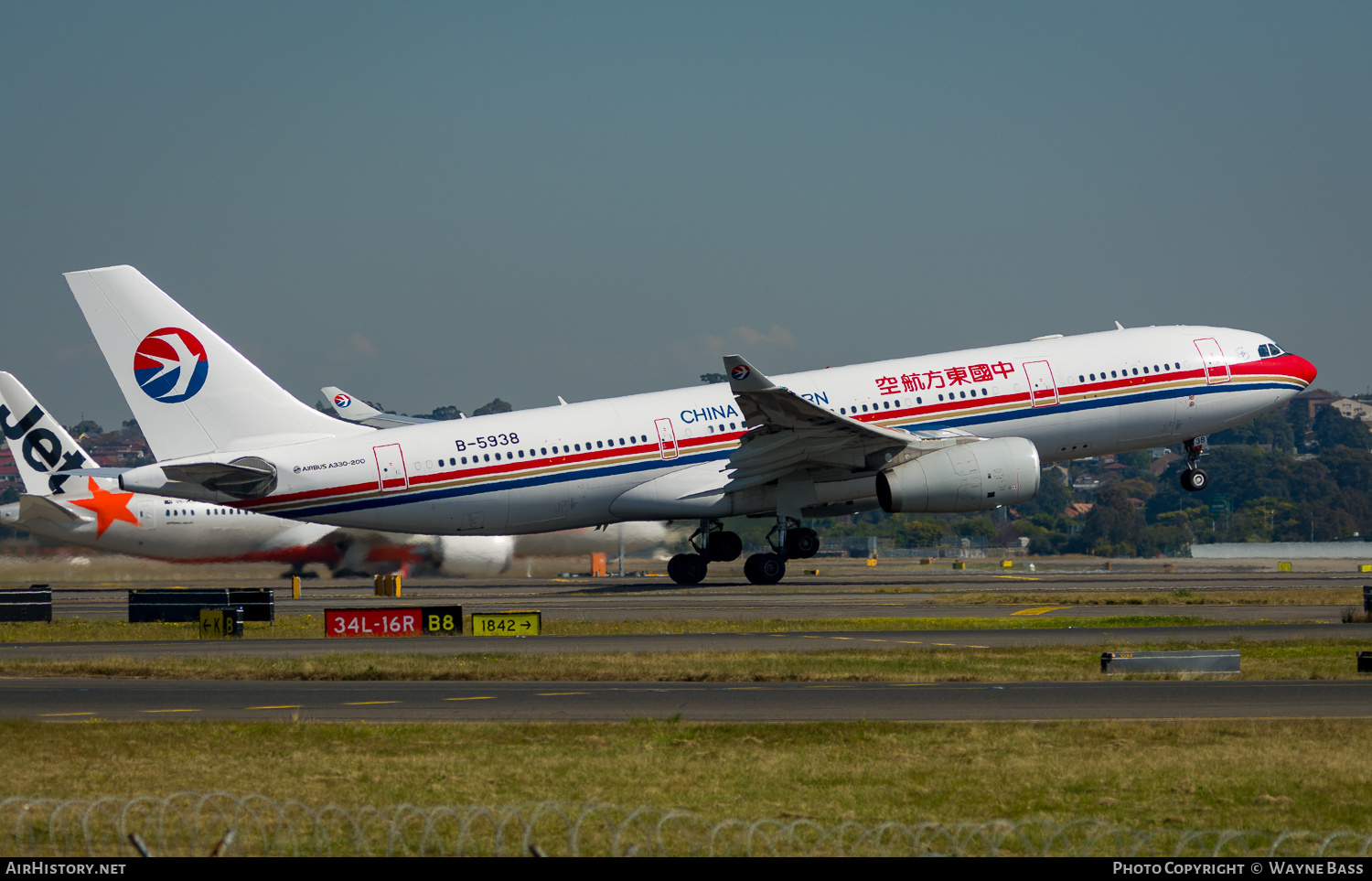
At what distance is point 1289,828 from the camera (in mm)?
12023

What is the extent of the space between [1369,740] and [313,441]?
110 ft

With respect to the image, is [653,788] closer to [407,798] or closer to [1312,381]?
[407,798]

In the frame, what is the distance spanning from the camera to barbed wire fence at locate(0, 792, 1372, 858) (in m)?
11.0

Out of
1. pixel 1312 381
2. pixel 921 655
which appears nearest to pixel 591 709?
pixel 921 655

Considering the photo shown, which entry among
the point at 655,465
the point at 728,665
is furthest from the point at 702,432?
the point at 728,665

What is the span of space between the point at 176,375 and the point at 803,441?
19779 mm

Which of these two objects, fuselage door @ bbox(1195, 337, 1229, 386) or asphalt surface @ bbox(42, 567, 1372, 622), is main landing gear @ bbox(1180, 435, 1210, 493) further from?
asphalt surface @ bbox(42, 567, 1372, 622)

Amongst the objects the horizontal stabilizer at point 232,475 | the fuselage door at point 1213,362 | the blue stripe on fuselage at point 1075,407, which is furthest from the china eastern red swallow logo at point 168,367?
the fuselage door at point 1213,362

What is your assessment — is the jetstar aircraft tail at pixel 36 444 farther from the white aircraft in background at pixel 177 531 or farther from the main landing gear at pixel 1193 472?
the main landing gear at pixel 1193 472

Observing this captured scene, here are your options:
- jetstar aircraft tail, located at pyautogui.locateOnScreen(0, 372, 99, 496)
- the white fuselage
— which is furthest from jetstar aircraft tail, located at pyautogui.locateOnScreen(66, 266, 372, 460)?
jetstar aircraft tail, located at pyautogui.locateOnScreen(0, 372, 99, 496)

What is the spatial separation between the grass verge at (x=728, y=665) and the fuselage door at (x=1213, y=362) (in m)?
22.3

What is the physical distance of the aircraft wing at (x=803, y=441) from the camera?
1686 inches

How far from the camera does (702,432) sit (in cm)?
4684

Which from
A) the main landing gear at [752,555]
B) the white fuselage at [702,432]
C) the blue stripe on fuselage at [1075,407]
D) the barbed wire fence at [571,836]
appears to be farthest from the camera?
the blue stripe on fuselage at [1075,407]
